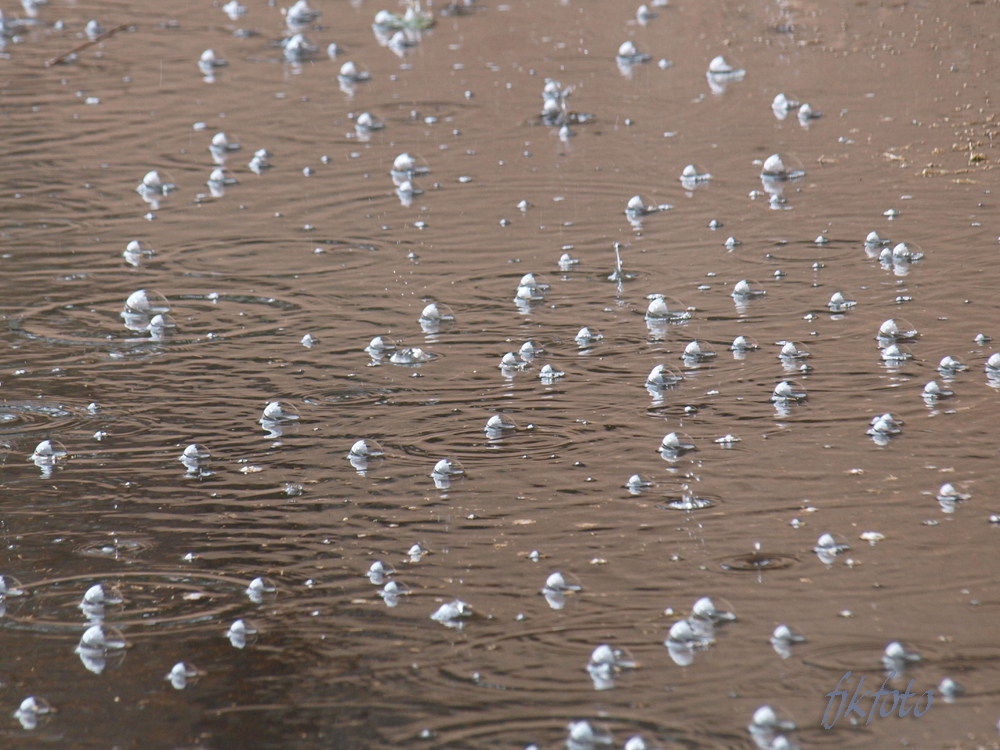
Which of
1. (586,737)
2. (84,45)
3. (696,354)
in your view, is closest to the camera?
(586,737)

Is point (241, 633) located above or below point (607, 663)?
above

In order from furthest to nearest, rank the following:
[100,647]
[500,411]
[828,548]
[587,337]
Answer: [587,337]
[500,411]
[828,548]
[100,647]

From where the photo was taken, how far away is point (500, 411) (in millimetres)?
3016

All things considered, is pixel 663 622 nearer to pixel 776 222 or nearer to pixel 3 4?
pixel 776 222

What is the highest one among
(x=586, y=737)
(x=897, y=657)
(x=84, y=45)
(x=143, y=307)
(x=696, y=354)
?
(x=84, y=45)

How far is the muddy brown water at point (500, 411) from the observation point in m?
2.02

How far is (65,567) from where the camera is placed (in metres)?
2.48

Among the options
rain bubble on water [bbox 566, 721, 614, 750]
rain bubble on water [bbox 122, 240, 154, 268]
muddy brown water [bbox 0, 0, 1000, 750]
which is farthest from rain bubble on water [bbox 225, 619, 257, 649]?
rain bubble on water [bbox 122, 240, 154, 268]

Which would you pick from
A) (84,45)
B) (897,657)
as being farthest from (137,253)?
(84,45)

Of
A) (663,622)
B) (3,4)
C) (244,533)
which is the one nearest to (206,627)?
(244,533)

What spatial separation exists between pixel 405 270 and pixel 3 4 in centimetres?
593

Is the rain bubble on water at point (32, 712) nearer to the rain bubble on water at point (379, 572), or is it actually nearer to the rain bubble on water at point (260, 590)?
the rain bubble on water at point (260, 590)

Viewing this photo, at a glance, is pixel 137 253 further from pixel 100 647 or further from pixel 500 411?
pixel 100 647
